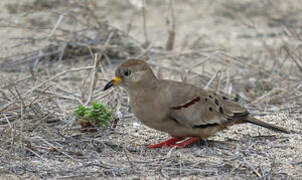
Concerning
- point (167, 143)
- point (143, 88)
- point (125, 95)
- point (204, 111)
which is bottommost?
point (167, 143)

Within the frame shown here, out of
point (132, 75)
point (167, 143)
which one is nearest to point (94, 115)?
point (132, 75)

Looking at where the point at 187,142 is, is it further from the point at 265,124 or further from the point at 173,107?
the point at 265,124

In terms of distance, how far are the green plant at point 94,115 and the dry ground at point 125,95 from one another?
0.35 ft

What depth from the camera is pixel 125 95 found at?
6.27 m

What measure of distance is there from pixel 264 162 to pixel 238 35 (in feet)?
18.7

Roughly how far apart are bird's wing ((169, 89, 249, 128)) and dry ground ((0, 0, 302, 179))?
0.80 ft

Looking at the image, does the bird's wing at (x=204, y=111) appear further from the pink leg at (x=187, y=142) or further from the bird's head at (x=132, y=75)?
the bird's head at (x=132, y=75)

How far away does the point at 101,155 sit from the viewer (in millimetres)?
4441

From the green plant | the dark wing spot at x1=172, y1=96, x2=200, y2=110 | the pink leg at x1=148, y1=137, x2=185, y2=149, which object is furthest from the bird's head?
the pink leg at x1=148, y1=137, x2=185, y2=149

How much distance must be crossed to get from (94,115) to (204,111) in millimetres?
1055

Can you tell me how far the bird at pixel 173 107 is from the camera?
4477 mm

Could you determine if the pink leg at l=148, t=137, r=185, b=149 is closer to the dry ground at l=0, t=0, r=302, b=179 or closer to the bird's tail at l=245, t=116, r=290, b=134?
the dry ground at l=0, t=0, r=302, b=179

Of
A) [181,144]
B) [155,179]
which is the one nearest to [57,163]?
[155,179]

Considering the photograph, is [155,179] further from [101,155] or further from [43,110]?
[43,110]
